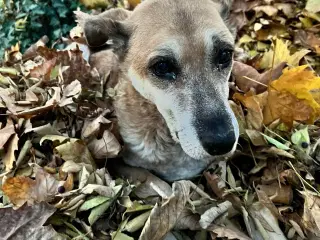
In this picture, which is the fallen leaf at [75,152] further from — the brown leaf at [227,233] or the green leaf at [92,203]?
the brown leaf at [227,233]

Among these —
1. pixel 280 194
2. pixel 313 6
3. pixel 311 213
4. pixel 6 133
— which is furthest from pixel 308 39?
pixel 6 133

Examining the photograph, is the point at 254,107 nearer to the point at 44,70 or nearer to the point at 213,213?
the point at 213,213

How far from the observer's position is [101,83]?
2664 mm

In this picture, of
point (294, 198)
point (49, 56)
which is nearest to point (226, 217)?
point (294, 198)

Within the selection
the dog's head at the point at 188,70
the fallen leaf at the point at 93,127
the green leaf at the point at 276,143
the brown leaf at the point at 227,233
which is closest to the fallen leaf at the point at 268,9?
the dog's head at the point at 188,70

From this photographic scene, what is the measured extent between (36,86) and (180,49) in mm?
915

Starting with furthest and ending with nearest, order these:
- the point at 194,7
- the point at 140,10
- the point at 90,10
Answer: the point at 90,10 → the point at 140,10 → the point at 194,7

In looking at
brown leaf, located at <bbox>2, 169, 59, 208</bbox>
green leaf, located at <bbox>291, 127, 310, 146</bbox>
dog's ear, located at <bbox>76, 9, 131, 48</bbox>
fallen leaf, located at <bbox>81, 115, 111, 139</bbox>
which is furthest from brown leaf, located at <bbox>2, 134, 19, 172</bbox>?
green leaf, located at <bbox>291, 127, 310, 146</bbox>

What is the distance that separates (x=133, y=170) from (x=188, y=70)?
1.90 ft

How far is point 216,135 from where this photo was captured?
1928 millimetres

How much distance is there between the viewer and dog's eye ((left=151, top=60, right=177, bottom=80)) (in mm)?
2107

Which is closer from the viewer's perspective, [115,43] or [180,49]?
[180,49]

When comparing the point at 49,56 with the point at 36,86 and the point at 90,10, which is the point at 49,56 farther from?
the point at 90,10

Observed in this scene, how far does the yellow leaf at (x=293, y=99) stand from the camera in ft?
7.89
